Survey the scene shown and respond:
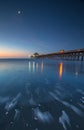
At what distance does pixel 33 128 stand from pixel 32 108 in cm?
209

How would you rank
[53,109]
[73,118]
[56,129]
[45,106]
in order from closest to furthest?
[56,129], [73,118], [53,109], [45,106]

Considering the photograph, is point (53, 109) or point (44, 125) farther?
point (53, 109)

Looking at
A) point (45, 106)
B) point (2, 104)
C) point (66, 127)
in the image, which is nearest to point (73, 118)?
point (66, 127)

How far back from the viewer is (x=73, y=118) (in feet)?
20.6

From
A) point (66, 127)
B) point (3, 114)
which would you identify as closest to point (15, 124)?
point (3, 114)

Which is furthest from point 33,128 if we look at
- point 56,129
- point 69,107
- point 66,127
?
point 69,107

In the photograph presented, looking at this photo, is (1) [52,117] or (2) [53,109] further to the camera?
(2) [53,109]

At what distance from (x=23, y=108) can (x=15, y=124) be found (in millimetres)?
1810

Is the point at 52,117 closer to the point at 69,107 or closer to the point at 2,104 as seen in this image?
the point at 69,107

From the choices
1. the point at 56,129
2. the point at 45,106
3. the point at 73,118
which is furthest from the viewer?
the point at 45,106

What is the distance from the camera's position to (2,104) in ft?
26.8

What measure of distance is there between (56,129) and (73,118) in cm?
131

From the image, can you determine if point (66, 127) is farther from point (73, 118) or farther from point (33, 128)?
point (33, 128)

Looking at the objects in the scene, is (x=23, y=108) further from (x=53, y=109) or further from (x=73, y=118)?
(x=73, y=118)
